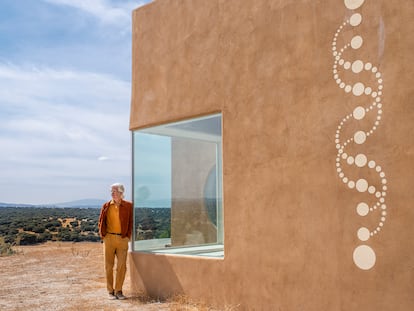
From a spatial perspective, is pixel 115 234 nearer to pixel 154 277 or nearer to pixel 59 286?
pixel 154 277

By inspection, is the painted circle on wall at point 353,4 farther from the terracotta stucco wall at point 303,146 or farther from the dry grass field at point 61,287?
the dry grass field at point 61,287

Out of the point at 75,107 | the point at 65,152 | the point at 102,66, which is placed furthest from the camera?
the point at 65,152

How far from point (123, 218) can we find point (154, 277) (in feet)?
3.57

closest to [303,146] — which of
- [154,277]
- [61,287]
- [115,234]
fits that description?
[154,277]

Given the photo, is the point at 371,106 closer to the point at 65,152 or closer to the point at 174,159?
the point at 174,159

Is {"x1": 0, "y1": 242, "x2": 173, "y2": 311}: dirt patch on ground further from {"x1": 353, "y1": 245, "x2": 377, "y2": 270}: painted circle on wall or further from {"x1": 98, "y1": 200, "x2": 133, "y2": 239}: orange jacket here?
{"x1": 353, "y1": 245, "x2": 377, "y2": 270}: painted circle on wall

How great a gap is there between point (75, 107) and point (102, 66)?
808cm

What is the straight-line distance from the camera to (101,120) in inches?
691

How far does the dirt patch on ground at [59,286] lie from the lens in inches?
283

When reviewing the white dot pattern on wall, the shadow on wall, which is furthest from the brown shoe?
the white dot pattern on wall

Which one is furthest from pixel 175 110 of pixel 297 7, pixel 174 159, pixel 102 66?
pixel 102 66

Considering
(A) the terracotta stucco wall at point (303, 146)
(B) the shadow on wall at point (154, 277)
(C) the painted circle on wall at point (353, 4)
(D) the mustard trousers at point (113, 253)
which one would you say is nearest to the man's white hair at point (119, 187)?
(D) the mustard trousers at point (113, 253)

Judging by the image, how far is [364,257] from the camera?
5.05m

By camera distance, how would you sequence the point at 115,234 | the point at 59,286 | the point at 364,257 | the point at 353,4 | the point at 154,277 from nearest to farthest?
the point at 364,257, the point at 353,4, the point at 154,277, the point at 115,234, the point at 59,286
